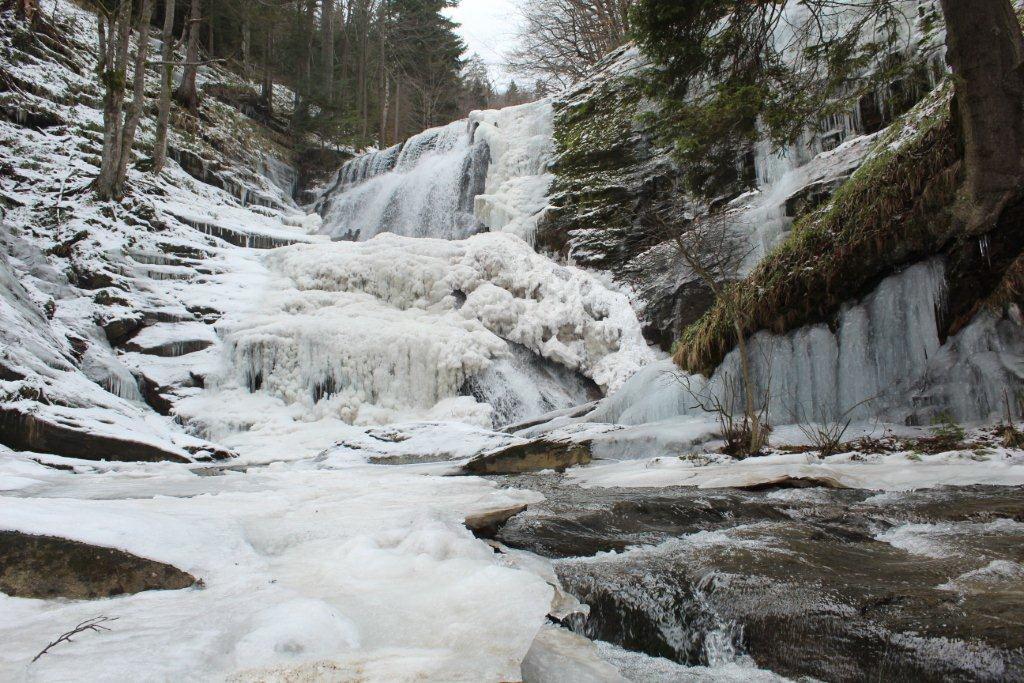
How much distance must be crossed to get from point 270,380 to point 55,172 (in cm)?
834

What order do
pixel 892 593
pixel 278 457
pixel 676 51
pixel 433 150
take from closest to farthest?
pixel 892 593 < pixel 676 51 < pixel 278 457 < pixel 433 150

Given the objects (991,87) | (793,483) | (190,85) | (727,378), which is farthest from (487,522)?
(190,85)

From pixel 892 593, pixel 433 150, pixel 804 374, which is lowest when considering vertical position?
pixel 892 593

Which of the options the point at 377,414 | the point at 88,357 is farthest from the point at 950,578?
the point at 88,357

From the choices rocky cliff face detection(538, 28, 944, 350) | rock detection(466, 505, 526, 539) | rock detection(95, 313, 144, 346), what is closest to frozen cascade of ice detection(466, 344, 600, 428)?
rocky cliff face detection(538, 28, 944, 350)

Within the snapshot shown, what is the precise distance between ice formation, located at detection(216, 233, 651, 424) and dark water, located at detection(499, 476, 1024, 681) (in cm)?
691

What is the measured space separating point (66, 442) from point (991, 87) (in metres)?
9.37

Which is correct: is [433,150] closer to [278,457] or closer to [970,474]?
[278,457]

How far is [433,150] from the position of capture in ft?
64.6

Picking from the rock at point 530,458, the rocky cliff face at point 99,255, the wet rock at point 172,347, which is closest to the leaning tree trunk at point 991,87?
the rock at point 530,458

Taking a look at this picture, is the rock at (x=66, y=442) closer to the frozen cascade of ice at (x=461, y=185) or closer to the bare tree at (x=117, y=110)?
the bare tree at (x=117, y=110)

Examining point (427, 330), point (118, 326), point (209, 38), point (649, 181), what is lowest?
point (427, 330)

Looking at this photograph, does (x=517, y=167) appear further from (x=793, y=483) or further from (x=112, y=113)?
(x=793, y=483)

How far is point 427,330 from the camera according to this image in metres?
10.9
